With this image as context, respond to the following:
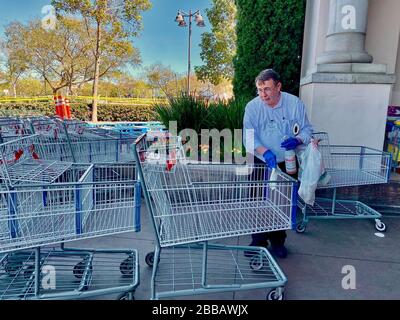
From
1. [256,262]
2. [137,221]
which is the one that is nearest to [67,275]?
[137,221]

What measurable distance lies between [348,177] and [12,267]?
Result: 11.3 feet

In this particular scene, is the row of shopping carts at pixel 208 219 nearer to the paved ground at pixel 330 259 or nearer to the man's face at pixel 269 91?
the paved ground at pixel 330 259

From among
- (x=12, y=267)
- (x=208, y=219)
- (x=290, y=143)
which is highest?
(x=290, y=143)

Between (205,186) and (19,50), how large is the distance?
1726 cm

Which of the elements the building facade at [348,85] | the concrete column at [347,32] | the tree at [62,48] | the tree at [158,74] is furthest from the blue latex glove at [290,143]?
the tree at [158,74]

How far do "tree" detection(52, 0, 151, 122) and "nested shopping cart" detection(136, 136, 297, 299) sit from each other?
1264 cm

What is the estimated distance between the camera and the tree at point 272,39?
5.41 meters

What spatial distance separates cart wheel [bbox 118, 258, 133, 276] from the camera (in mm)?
2553

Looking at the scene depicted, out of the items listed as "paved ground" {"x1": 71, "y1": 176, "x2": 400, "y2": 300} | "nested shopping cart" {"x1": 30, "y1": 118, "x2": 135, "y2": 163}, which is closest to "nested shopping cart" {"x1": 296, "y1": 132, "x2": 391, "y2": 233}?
"paved ground" {"x1": 71, "y1": 176, "x2": 400, "y2": 300}

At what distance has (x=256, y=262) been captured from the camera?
2727 millimetres

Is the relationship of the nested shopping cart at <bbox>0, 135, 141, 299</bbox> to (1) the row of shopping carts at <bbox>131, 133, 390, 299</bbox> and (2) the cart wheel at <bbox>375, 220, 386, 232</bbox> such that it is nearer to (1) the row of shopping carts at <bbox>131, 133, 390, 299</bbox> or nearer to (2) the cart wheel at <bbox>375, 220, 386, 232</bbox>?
(1) the row of shopping carts at <bbox>131, 133, 390, 299</bbox>

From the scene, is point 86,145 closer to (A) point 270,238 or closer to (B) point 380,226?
(A) point 270,238

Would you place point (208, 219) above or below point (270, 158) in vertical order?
below

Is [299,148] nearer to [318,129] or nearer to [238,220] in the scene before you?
[238,220]
